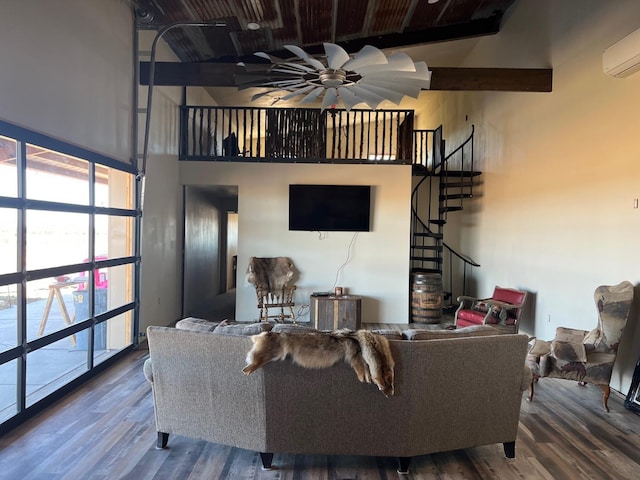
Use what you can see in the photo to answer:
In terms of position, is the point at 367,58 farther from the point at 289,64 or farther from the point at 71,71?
the point at 71,71

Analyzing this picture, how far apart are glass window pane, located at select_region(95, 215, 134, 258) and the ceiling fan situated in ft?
6.87

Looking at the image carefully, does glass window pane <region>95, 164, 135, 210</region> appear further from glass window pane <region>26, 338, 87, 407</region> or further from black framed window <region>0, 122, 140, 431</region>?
glass window pane <region>26, 338, 87, 407</region>

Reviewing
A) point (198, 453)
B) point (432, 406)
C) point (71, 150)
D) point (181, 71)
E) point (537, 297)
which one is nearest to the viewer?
point (432, 406)

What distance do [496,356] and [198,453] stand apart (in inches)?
78.8

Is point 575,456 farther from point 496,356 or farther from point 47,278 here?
point 47,278

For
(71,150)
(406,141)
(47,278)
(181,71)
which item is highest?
(181,71)

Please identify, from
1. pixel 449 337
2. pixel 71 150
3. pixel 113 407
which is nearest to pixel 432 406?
pixel 449 337

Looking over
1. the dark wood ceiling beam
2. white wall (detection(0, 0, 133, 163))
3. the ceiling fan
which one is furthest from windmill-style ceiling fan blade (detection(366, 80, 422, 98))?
white wall (detection(0, 0, 133, 163))

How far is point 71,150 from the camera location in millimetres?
3344

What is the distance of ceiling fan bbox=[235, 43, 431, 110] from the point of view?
2795mm

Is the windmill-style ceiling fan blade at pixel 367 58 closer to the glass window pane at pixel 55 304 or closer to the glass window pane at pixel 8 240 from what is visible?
the glass window pane at pixel 8 240

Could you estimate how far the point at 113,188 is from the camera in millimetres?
4211

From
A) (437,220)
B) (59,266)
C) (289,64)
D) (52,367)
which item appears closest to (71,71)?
(59,266)

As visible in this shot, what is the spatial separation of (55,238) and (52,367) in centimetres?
124
